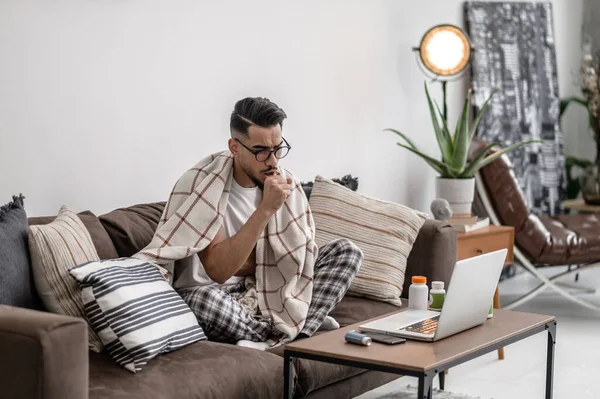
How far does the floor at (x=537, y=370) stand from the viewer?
3.62 m

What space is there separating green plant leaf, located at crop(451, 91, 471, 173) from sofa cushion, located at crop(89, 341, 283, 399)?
2.21 meters

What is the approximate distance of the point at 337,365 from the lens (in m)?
2.83

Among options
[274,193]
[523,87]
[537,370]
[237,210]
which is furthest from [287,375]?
[523,87]

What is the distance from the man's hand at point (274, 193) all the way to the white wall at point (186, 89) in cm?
79

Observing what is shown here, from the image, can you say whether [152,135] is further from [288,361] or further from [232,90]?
[288,361]

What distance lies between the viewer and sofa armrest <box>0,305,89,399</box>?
1.94 metres

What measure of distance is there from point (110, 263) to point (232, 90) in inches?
59.4

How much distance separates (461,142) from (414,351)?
93.7 inches

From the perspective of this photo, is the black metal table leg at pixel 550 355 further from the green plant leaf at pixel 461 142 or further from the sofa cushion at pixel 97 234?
the green plant leaf at pixel 461 142

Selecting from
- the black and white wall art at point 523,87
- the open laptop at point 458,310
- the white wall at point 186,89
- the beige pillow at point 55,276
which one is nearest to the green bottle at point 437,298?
the open laptop at point 458,310

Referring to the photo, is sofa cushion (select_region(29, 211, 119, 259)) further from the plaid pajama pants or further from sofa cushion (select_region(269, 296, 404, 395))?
sofa cushion (select_region(269, 296, 404, 395))

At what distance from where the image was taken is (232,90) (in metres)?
3.91

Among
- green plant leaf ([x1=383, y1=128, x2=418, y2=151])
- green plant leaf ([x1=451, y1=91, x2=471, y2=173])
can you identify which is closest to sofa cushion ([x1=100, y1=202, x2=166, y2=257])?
green plant leaf ([x1=383, y1=128, x2=418, y2=151])

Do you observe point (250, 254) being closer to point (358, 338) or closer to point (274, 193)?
point (274, 193)
